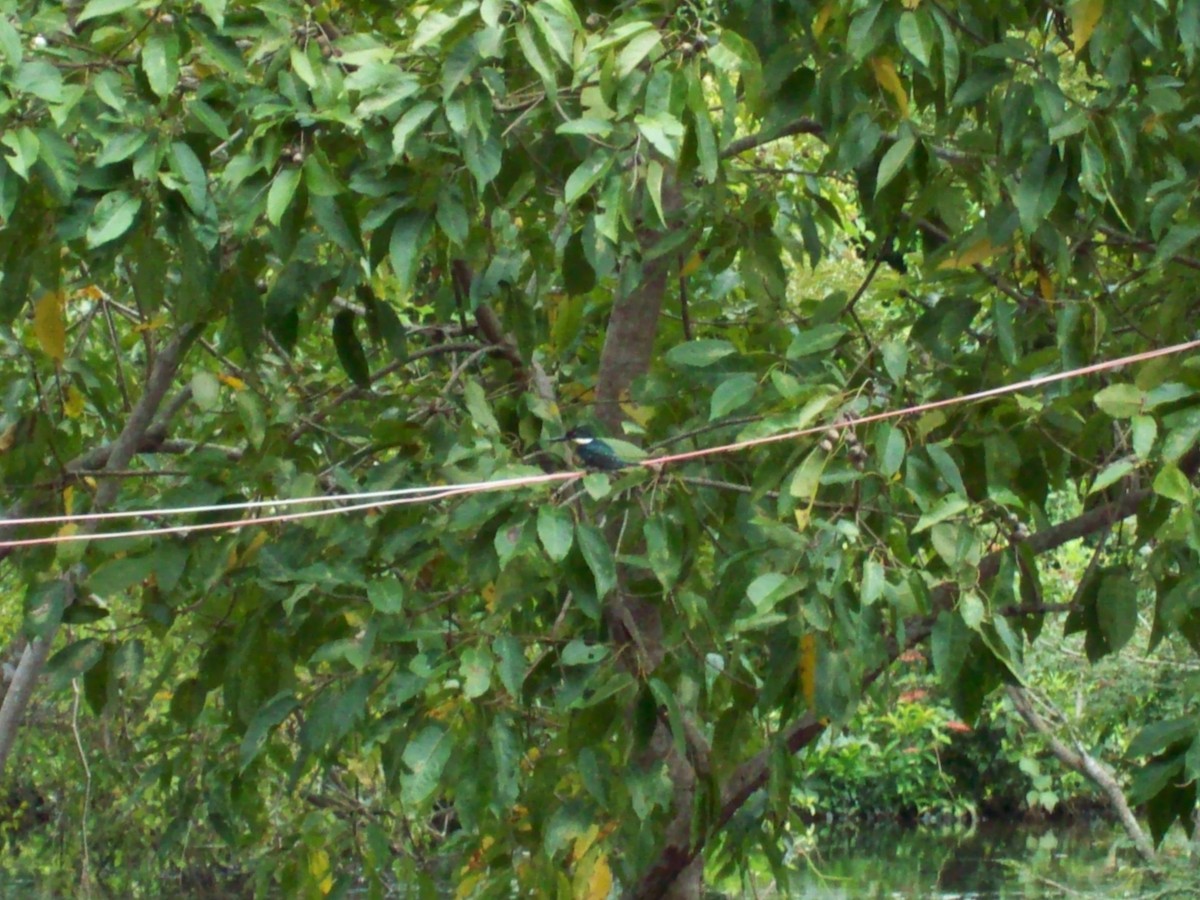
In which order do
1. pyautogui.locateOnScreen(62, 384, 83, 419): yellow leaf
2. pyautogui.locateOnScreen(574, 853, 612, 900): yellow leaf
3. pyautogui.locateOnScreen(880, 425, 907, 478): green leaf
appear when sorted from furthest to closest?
1. pyautogui.locateOnScreen(62, 384, 83, 419): yellow leaf
2. pyautogui.locateOnScreen(574, 853, 612, 900): yellow leaf
3. pyautogui.locateOnScreen(880, 425, 907, 478): green leaf

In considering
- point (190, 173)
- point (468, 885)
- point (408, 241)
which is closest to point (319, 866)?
point (468, 885)

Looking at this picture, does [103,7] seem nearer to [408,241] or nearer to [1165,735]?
[408,241]

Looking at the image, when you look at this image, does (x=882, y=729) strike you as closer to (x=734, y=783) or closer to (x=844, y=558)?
(x=734, y=783)

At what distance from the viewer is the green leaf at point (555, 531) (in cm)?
241

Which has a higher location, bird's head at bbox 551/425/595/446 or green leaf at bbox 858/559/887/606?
green leaf at bbox 858/559/887/606

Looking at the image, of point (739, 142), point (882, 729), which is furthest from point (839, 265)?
point (882, 729)

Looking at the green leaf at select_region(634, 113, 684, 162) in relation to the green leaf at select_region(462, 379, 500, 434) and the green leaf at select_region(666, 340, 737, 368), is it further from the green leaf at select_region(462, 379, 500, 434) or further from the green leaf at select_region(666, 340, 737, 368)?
the green leaf at select_region(462, 379, 500, 434)

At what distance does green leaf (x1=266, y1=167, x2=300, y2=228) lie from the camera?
92.8 inches

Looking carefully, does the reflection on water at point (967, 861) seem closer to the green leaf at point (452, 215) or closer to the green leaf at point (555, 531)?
the green leaf at point (555, 531)

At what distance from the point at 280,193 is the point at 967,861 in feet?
36.2

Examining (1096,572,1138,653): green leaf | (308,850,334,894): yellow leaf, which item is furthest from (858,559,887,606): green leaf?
(308,850,334,894): yellow leaf

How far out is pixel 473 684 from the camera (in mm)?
2451

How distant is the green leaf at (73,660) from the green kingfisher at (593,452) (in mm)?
917

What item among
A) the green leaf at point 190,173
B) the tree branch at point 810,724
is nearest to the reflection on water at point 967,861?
the tree branch at point 810,724
